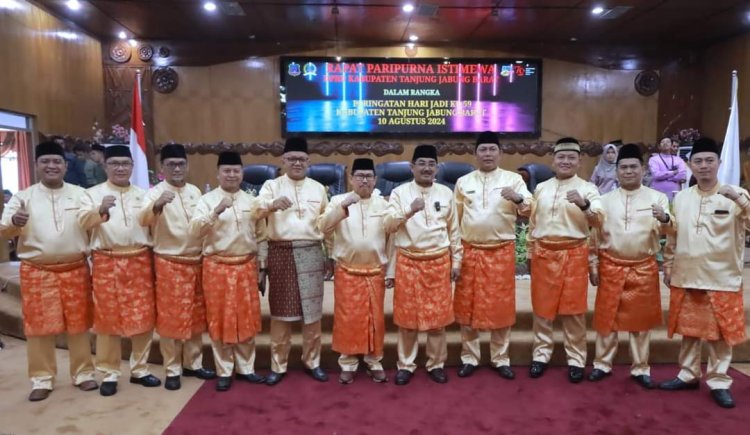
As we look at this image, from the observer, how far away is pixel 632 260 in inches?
129

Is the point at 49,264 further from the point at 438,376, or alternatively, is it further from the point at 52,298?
the point at 438,376

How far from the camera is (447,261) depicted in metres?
3.38

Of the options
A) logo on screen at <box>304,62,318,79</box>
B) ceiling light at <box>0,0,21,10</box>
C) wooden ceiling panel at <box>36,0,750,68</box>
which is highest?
wooden ceiling panel at <box>36,0,750,68</box>

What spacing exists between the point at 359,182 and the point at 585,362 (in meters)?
1.99

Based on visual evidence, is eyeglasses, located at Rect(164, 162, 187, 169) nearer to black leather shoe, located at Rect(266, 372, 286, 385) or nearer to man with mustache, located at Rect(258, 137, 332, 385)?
man with mustache, located at Rect(258, 137, 332, 385)

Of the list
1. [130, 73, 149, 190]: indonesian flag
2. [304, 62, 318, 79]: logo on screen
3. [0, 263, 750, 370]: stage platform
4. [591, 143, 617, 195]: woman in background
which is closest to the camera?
[0, 263, 750, 370]: stage platform

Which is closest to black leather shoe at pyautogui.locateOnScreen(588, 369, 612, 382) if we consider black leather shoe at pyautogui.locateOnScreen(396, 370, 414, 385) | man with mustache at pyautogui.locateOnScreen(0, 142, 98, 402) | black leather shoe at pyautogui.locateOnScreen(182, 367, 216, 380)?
black leather shoe at pyautogui.locateOnScreen(396, 370, 414, 385)

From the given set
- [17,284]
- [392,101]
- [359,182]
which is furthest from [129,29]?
[359,182]

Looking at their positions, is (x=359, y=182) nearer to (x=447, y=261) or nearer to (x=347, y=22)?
(x=447, y=261)

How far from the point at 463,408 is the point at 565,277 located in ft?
3.58

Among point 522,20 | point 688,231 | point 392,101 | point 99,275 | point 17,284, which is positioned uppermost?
point 522,20

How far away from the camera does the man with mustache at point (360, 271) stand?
10.9 feet

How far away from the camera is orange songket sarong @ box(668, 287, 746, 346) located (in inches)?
120

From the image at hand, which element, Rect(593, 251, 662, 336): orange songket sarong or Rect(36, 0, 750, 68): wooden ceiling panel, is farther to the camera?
Rect(36, 0, 750, 68): wooden ceiling panel
